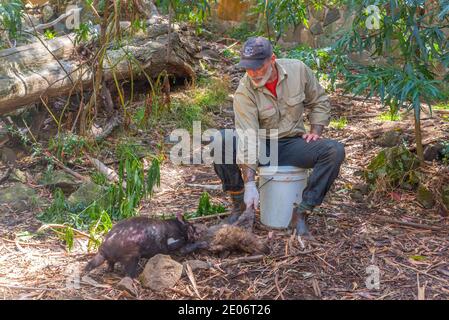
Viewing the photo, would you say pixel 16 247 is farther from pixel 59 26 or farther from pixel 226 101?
pixel 59 26

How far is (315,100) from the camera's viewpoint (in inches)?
185

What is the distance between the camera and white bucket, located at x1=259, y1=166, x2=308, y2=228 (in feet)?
14.9

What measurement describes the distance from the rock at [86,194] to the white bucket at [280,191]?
144cm

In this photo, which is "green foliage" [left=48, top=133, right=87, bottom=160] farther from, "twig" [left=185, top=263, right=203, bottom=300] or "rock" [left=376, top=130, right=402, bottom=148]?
"rock" [left=376, top=130, right=402, bottom=148]

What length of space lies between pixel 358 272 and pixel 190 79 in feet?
15.1

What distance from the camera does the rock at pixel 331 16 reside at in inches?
374

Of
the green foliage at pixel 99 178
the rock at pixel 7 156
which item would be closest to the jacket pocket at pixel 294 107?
the green foliage at pixel 99 178

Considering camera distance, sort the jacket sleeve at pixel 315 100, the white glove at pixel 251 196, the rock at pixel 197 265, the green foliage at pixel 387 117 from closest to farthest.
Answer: the rock at pixel 197 265 < the white glove at pixel 251 196 < the jacket sleeve at pixel 315 100 < the green foliage at pixel 387 117

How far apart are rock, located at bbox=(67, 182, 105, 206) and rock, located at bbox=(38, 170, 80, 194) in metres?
0.26

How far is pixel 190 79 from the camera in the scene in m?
8.05

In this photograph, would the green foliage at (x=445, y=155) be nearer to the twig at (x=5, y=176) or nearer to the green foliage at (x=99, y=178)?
the green foliage at (x=99, y=178)

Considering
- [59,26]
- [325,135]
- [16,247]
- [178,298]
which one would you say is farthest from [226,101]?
[178,298]

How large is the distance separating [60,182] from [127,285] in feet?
7.14

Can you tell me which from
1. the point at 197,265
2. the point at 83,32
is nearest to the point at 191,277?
the point at 197,265
